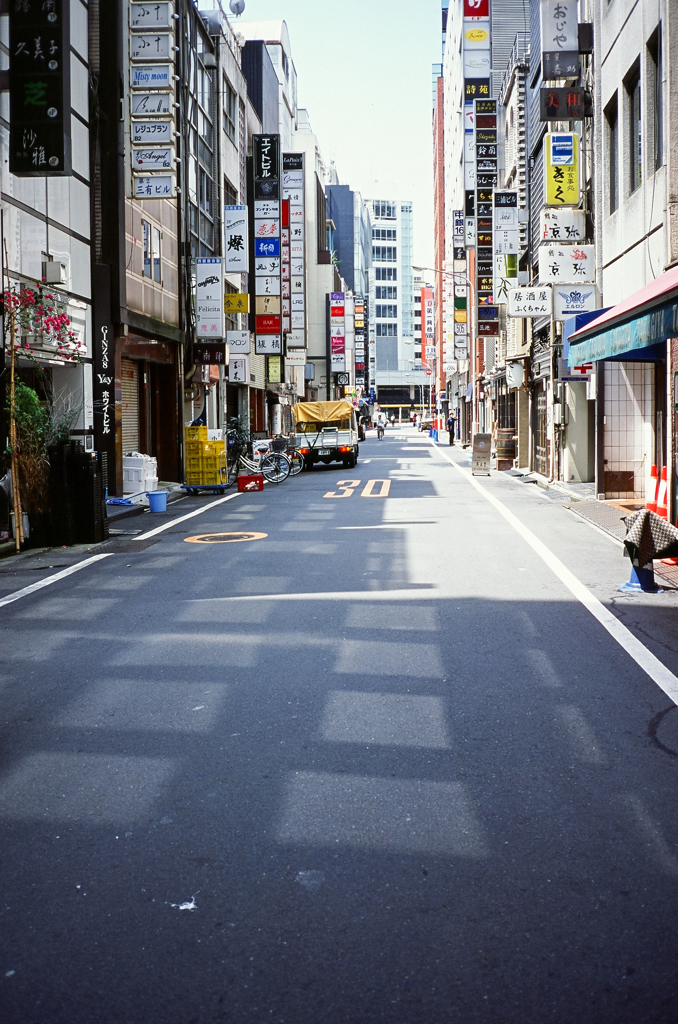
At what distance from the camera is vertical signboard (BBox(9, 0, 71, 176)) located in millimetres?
16250

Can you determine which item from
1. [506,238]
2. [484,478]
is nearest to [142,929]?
[484,478]

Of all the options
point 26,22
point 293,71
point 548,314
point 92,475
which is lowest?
point 92,475

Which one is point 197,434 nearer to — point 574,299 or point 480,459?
point 574,299

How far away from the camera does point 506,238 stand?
3297 cm

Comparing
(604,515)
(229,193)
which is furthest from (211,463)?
(229,193)

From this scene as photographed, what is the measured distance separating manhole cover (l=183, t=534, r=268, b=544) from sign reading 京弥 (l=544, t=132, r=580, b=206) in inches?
517

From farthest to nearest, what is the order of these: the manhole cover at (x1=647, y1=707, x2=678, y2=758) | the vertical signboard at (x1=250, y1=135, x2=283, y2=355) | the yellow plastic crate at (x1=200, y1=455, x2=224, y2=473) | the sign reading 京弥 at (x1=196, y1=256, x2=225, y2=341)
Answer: the vertical signboard at (x1=250, y1=135, x2=283, y2=355) < the sign reading 京弥 at (x1=196, y1=256, x2=225, y2=341) < the yellow plastic crate at (x1=200, y1=455, x2=224, y2=473) < the manhole cover at (x1=647, y1=707, x2=678, y2=758)

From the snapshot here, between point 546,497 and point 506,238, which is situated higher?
point 506,238

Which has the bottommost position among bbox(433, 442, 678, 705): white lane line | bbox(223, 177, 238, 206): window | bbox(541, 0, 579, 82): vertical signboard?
bbox(433, 442, 678, 705): white lane line

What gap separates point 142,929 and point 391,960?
80cm

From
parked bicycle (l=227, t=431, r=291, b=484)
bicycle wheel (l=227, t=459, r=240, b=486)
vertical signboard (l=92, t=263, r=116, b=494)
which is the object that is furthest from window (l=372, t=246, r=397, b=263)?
vertical signboard (l=92, t=263, r=116, b=494)

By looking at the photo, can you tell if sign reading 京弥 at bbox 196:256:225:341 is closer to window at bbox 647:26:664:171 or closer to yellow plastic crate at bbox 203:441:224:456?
yellow plastic crate at bbox 203:441:224:456

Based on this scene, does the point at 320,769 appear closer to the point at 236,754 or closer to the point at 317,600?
the point at 236,754

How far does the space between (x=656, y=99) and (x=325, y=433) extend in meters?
19.5
